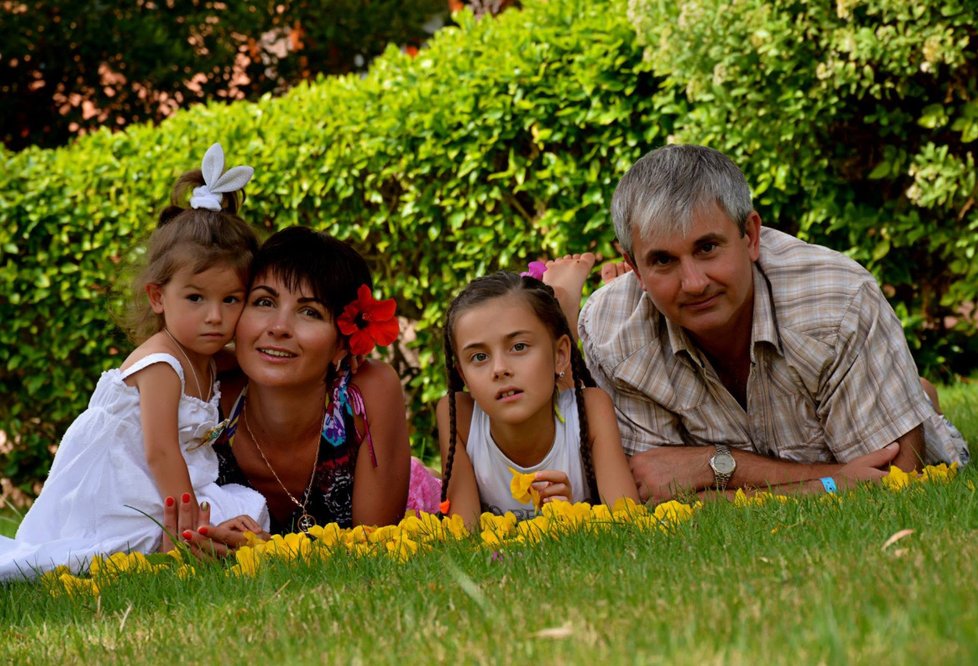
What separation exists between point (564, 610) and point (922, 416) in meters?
2.06

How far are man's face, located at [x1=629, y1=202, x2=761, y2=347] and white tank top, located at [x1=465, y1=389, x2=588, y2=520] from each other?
0.59 meters

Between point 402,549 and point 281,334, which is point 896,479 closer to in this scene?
point 402,549

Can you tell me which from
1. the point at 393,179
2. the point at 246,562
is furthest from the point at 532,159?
the point at 246,562

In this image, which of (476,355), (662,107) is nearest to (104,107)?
(662,107)

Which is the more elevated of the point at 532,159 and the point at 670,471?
the point at 532,159

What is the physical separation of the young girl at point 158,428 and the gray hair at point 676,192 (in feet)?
4.57

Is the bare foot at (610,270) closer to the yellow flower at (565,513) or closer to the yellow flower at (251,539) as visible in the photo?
the yellow flower at (565,513)

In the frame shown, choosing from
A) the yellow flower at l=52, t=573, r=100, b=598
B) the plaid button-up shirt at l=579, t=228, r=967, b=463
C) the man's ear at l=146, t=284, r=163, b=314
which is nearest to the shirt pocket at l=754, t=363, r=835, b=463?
the plaid button-up shirt at l=579, t=228, r=967, b=463

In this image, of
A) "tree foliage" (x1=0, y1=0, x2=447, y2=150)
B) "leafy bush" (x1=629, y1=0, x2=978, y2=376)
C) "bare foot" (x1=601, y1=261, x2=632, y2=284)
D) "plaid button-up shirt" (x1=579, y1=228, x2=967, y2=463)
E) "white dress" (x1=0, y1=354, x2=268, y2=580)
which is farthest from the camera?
"tree foliage" (x1=0, y1=0, x2=447, y2=150)

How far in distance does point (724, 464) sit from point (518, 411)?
0.74 m

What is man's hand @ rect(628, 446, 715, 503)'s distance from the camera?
4141 millimetres

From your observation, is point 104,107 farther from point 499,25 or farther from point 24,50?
point 499,25

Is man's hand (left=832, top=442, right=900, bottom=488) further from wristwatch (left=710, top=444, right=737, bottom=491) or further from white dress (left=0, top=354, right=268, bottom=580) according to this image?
white dress (left=0, top=354, right=268, bottom=580)

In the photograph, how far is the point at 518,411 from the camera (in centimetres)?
406
